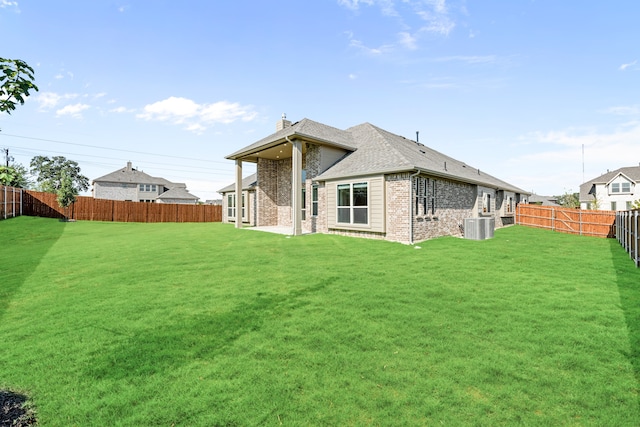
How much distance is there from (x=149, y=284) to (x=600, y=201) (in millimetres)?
52173

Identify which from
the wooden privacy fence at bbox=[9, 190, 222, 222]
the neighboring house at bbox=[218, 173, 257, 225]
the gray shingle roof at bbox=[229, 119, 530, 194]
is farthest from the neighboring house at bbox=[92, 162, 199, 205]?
the gray shingle roof at bbox=[229, 119, 530, 194]

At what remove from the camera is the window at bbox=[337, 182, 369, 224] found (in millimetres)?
13656

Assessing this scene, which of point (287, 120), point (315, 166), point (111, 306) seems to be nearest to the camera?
point (111, 306)

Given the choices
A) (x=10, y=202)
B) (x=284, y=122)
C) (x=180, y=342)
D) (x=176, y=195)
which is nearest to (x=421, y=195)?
(x=284, y=122)

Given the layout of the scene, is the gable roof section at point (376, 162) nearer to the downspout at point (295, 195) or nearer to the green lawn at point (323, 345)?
the downspout at point (295, 195)

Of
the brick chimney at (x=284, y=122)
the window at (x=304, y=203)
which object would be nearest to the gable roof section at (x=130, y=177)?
the brick chimney at (x=284, y=122)

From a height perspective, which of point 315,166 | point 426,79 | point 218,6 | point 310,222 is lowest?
point 310,222

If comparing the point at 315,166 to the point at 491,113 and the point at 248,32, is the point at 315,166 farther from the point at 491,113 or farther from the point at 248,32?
the point at 491,113

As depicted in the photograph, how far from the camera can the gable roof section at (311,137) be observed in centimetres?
1474

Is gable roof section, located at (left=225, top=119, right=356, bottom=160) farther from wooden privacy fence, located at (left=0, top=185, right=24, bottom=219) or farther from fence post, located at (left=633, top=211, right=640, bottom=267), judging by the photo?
wooden privacy fence, located at (left=0, top=185, right=24, bottom=219)

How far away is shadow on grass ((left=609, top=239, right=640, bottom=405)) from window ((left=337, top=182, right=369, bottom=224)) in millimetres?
8524

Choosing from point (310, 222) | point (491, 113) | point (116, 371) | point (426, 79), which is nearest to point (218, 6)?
point (426, 79)

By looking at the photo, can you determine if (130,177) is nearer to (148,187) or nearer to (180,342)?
(148,187)

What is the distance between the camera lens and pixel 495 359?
11.4 ft
